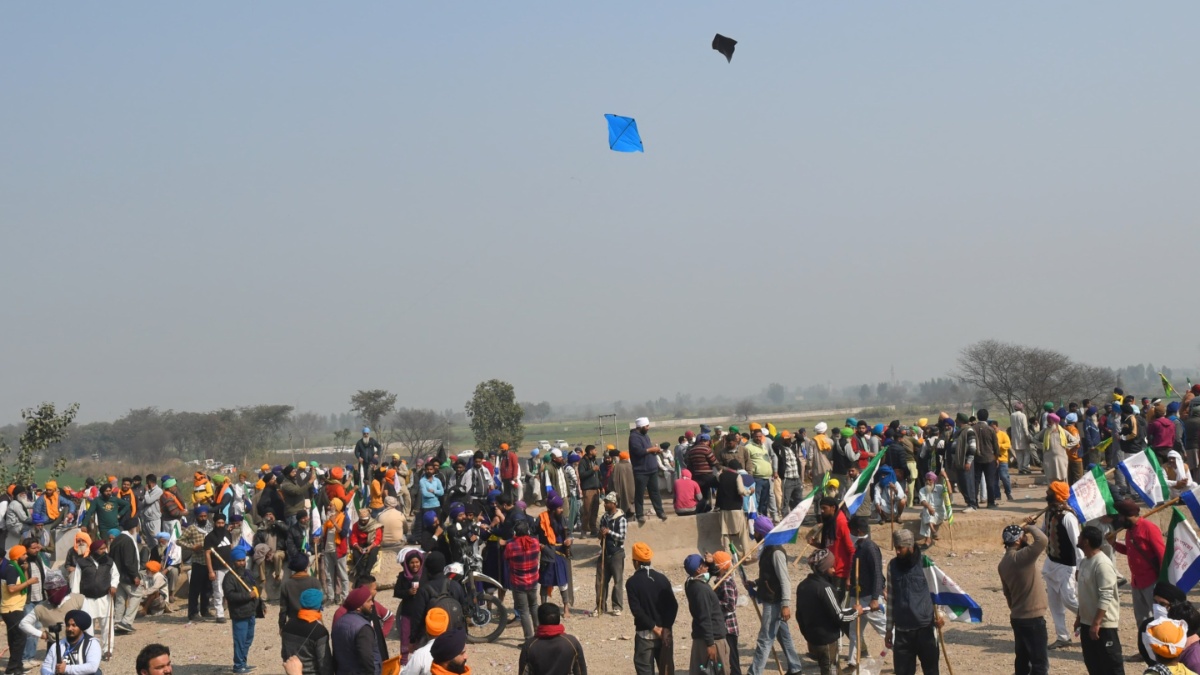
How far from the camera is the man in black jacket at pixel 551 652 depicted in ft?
25.2

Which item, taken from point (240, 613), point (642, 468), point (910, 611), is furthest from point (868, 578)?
point (642, 468)

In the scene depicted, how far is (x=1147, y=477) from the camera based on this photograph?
38.9ft

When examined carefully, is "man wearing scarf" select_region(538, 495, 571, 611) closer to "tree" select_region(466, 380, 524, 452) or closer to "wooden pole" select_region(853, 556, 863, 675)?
"wooden pole" select_region(853, 556, 863, 675)

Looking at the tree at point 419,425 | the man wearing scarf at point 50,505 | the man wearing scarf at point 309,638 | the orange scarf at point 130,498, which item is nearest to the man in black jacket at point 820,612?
the man wearing scarf at point 309,638

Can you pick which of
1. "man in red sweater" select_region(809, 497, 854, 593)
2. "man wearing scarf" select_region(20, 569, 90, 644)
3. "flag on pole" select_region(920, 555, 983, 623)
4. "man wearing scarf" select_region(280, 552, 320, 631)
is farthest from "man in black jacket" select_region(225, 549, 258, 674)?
"flag on pole" select_region(920, 555, 983, 623)

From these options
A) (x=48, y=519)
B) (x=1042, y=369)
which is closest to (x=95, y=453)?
(x=1042, y=369)

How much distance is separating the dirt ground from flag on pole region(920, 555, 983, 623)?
981mm

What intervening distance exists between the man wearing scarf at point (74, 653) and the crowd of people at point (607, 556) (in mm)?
20

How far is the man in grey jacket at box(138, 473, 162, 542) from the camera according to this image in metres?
18.9

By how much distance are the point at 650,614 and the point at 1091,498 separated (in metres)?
4.63

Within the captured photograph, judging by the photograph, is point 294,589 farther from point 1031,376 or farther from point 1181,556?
point 1031,376

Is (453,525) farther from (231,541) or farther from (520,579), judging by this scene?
(231,541)

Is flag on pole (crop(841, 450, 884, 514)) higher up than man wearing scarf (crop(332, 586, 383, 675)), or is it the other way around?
flag on pole (crop(841, 450, 884, 514))

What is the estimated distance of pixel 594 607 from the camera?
49.4 ft
